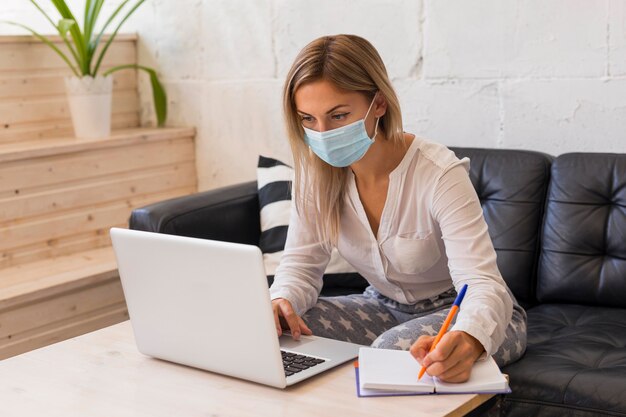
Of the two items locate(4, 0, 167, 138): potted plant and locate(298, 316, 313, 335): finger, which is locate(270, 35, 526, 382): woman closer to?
locate(298, 316, 313, 335): finger

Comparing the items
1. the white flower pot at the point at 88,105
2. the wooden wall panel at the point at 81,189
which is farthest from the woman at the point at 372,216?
the white flower pot at the point at 88,105

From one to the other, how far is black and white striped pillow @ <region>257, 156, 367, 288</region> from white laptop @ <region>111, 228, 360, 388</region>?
1.02 m

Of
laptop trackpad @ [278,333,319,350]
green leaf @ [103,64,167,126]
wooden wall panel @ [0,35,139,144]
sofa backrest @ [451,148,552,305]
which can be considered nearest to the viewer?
laptop trackpad @ [278,333,319,350]

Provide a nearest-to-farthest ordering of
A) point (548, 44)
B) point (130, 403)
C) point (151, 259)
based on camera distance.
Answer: point (130, 403), point (151, 259), point (548, 44)

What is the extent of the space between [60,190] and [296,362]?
1897mm

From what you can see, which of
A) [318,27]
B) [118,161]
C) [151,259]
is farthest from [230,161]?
[151,259]

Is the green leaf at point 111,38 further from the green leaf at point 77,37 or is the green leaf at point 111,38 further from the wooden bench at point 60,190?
the wooden bench at point 60,190

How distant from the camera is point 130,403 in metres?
1.42

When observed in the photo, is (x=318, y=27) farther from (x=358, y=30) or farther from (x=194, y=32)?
(x=194, y=32)

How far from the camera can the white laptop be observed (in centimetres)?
143

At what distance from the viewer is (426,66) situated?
2965mm

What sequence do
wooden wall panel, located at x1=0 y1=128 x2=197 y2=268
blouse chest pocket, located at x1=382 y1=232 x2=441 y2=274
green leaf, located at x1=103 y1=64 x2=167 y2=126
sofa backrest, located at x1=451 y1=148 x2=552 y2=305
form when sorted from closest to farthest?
blouse chest pocket, located at x1=382 y1=232 x2=441 y2=274, sofa backrest, located at x1=451 y1=148 x2=552 y2=305, wooden wall panel, located at x1=0 y1=128 x2=197 y2=268, green leaf, located at x1=103 y1=64 x2=167 y2=126

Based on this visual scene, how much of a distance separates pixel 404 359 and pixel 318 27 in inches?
76.6

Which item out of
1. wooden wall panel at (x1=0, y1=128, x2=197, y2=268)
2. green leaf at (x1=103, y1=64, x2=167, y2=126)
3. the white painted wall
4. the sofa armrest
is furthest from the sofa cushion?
green leaf at (x1=103, y1=64, x2=167, y2=126)
